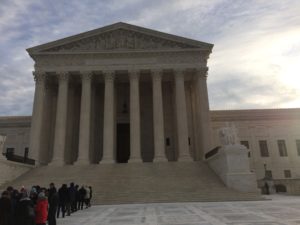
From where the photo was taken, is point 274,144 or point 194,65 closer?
point 194,65

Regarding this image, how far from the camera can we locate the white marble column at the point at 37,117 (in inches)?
1287

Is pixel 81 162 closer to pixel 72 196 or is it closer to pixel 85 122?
pixel 85 122

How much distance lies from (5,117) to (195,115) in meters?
30.3

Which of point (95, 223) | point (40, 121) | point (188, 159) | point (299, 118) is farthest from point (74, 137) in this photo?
point (299, 118)

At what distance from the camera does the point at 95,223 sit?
36.1 feet

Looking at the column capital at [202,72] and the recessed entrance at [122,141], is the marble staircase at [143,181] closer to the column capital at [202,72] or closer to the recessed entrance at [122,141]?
the recessed entrance at [122,141]

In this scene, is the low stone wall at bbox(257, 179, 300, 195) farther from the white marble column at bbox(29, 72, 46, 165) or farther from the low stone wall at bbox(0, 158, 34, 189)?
the white marble column at bbox(29, 72, 46, 165)

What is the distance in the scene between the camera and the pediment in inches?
1398

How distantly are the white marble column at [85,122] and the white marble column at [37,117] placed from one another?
4.63 meters

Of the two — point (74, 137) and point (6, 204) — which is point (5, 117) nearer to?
point (74, 137)

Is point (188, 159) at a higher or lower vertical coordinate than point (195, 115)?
lower

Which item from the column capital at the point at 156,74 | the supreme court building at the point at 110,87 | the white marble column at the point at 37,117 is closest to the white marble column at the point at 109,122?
the supreme court building at the point at 110,87

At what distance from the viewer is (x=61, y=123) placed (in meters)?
33.8


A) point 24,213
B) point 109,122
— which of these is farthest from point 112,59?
point 24,213
